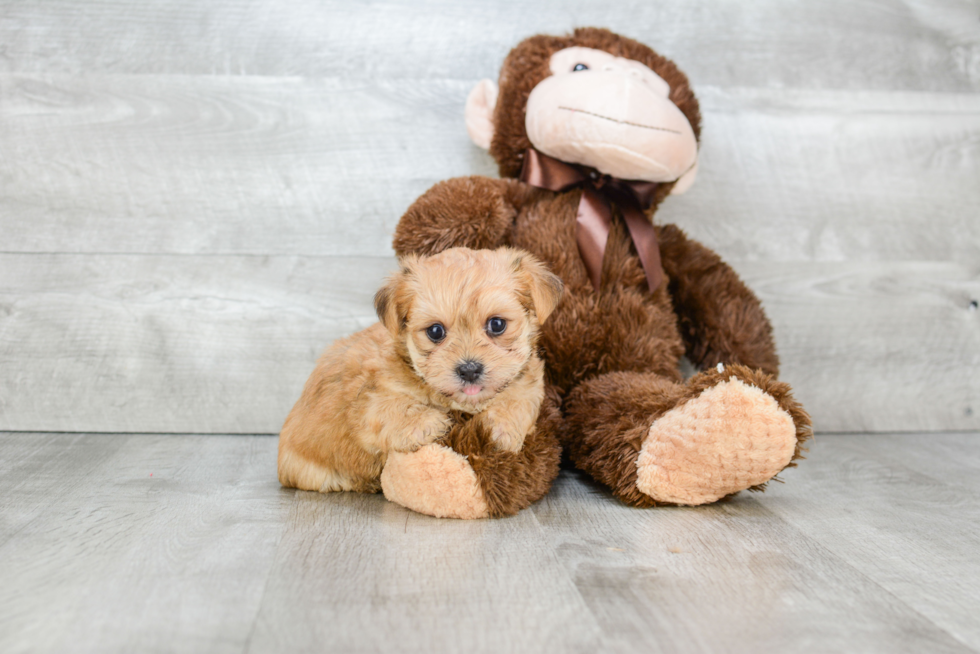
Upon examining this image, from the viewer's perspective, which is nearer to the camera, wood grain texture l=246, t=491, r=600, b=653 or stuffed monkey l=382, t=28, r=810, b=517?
wood grain texture l=246, t=491, r=600, b=653

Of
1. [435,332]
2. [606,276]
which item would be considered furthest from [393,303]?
[606,276]

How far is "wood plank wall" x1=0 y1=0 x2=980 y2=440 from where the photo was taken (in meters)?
1.96

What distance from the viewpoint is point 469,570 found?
3.59 ft

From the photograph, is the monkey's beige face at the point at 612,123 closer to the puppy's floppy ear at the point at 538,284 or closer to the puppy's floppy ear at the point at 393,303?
the puppy's floppy ear at the point at 538,284

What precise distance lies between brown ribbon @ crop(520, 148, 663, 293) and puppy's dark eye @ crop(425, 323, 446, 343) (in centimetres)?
52

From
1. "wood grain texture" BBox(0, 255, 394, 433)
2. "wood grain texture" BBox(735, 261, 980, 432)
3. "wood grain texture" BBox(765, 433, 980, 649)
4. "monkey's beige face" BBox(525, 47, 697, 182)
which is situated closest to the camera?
"wood grain texture" BBox(765, 433, 980, 649)

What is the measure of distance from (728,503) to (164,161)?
171cm

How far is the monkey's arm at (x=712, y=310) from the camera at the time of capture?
1.82 m

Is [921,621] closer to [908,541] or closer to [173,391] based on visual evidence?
[908,541]

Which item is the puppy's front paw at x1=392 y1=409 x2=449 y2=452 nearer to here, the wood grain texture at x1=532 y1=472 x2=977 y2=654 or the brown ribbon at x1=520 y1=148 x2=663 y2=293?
the wood grain texture at x1=532 y1=472 x2=977 y2=654

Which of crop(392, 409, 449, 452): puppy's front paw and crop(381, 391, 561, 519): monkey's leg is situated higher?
crop(392, 409, 449, 452): puppy's front paw

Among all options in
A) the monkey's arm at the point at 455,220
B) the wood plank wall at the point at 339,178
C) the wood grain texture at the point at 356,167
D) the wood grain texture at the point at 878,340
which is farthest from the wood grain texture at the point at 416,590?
the wood grain texture at the point at 878,340

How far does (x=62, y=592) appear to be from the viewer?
100 centimetres

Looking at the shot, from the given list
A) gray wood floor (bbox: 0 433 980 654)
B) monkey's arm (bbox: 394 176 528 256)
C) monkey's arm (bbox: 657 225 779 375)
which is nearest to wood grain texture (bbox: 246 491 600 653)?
gray wood floor (bbox: 0 433 980 654)
